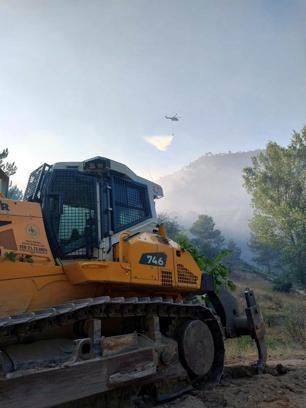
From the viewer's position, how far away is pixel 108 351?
506 centimetres

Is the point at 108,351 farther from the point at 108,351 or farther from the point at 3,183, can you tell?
the point at 3,183

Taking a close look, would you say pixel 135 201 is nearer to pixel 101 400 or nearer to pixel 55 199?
pixel 55 199

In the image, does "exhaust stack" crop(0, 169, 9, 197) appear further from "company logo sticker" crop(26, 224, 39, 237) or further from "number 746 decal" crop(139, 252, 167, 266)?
"number 746 decal" crop(139, 252, 167, 266)

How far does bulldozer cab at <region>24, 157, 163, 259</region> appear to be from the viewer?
597cm

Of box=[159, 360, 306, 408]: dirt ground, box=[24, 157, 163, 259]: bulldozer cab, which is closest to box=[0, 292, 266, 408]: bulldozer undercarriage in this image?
box=[159, 360, 306, 408]: dirt ground

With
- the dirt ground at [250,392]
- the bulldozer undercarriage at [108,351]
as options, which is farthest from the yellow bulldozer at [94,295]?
the dirt ground at [250,392]

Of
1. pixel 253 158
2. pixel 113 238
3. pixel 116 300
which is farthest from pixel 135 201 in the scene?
pixel 253 158

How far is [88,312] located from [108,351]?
0.50 meters

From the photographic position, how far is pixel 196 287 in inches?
271

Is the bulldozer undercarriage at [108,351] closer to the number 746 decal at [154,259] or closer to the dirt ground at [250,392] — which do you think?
the dirt ground at [250,392]

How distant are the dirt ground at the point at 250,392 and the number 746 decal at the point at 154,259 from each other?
6.01ft

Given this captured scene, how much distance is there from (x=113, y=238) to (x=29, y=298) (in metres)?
1.53

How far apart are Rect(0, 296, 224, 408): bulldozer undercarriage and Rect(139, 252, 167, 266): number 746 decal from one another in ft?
1.67

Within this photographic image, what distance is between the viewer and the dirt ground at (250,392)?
5.69 metres
